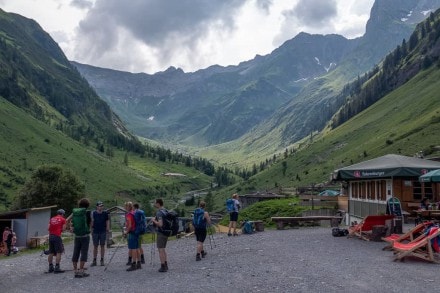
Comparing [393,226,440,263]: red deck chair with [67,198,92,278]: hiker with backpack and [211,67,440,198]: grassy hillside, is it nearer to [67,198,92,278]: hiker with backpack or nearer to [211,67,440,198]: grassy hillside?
[67,198,92,278]: hiker with backpack

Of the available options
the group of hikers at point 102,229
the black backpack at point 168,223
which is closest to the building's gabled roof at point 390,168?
the group of hikers at point 102,229

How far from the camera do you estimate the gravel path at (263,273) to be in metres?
15.9

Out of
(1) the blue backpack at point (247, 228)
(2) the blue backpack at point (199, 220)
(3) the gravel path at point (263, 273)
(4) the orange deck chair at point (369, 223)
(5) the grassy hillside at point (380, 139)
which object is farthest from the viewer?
(5) the grassy hillside at point (380, 139)

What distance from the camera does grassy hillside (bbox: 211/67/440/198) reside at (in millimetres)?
118125

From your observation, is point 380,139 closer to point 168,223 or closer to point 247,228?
point 247,228

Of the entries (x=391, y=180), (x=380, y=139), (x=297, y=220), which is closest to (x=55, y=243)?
(x=391, y=180)

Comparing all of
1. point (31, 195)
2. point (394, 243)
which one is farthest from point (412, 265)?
point (31, 195)

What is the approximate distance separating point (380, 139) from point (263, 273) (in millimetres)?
130432

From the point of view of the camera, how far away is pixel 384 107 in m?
190

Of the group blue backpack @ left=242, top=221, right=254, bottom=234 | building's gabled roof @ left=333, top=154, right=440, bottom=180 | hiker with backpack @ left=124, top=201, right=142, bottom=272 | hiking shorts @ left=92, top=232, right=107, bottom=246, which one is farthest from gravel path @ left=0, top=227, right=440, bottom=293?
blue backpack @ left=242, top=221, right=254, bottom=234

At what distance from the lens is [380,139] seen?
5536 inches

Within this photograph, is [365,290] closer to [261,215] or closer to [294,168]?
[261,215]

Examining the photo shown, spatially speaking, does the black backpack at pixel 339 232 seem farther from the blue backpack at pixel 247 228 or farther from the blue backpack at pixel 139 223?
the blue backpack at pixel 139 223

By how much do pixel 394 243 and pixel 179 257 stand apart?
415 inches
